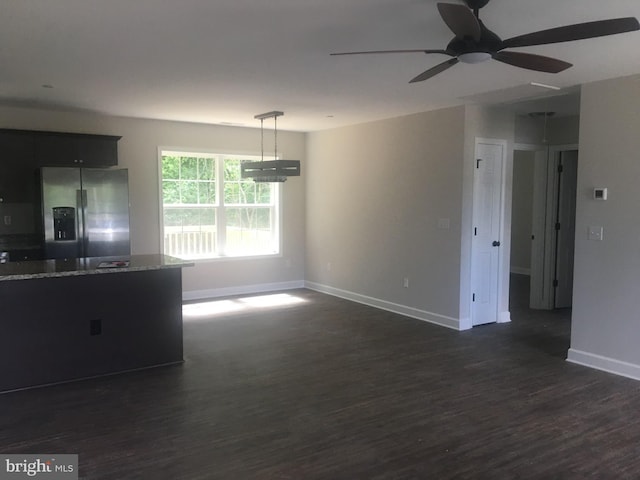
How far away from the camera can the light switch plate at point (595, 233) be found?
14.4 ft

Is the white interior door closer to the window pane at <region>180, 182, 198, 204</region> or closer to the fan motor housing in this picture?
the fan motor housing

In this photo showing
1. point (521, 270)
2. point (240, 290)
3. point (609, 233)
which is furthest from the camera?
point (521, 270)

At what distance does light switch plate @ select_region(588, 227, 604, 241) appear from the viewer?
4.38m

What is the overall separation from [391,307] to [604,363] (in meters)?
2.75

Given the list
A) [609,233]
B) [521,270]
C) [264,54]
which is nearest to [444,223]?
[609,233]

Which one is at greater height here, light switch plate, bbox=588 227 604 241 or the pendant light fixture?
the pendant light fixture

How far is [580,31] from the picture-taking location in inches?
89.9

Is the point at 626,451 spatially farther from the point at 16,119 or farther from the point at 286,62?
the point at 16,119

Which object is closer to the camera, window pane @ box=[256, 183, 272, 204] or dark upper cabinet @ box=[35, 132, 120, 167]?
dark upper cabinet @ box=[35, 132, 120, 167]

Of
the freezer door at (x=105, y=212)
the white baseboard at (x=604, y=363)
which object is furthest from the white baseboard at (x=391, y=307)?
the freezer door at (x=105, y=212)

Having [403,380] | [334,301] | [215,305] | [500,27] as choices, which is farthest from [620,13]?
[215,305]

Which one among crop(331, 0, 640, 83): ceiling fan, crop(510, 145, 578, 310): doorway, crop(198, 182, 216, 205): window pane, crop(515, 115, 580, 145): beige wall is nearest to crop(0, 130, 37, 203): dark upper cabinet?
crop(198, 182, 216, 205): window pane

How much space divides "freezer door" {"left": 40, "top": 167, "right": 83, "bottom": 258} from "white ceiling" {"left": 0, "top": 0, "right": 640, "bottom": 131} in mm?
835

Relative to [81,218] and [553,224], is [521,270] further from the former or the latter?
[81,218]
